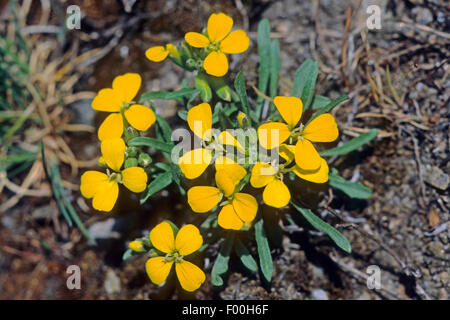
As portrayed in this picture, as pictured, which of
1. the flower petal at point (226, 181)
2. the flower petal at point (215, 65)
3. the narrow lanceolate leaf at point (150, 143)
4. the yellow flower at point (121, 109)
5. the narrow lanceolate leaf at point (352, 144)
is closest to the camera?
the flower petal at point (226, 181)

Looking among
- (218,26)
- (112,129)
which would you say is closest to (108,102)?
(112,129)

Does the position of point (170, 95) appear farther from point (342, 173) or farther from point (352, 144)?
point (342, 173)

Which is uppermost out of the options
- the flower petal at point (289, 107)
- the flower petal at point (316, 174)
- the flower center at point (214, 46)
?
the flower center at point (214, 46)

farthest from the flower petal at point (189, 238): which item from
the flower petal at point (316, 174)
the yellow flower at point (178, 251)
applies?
the flower petal at point (316, 174)

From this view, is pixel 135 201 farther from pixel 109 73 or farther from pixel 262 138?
pixel 262 138

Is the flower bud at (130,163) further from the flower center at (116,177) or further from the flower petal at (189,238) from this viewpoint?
the flower petal at (189,238)

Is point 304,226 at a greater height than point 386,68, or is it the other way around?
point 386,68
